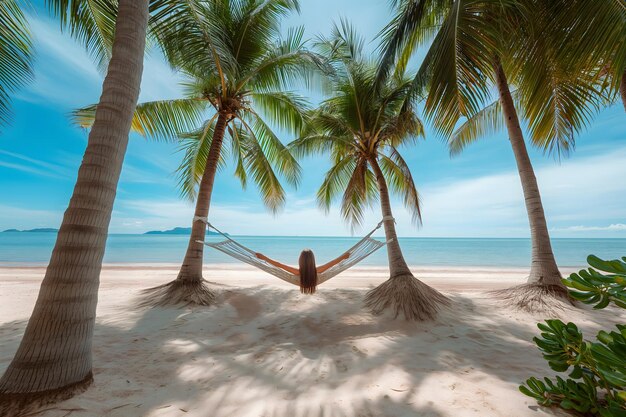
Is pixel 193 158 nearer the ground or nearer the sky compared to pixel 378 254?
nearer the sky

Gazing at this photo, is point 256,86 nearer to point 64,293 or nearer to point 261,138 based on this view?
point 261,138

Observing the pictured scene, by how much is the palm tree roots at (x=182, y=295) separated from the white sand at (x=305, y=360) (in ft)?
0.59

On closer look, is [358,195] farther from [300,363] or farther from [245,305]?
[300,363]

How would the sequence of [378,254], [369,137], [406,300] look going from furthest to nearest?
[378,254]
[369,137]
[406,300]

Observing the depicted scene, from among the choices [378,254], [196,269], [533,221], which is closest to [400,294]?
[533,221]

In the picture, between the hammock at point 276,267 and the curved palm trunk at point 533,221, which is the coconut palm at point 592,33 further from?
the hammock at point 276,267

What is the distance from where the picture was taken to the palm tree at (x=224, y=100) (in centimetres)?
288

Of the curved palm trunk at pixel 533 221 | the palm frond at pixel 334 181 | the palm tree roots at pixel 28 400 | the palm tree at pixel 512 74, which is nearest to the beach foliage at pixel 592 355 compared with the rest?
the palm tree at pixel 512 74

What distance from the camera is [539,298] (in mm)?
2838

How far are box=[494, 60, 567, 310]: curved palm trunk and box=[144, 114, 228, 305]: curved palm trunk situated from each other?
369 cm

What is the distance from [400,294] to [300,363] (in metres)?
1.57

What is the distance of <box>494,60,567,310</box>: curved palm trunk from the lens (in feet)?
9.66

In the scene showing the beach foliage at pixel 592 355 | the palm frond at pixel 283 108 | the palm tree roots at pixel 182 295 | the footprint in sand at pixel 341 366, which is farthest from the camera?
the palm frond at pixel 283 108

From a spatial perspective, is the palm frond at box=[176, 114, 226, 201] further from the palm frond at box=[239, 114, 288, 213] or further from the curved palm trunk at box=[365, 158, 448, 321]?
the curved palm trunk at box=[365, 158, 448, 321]
